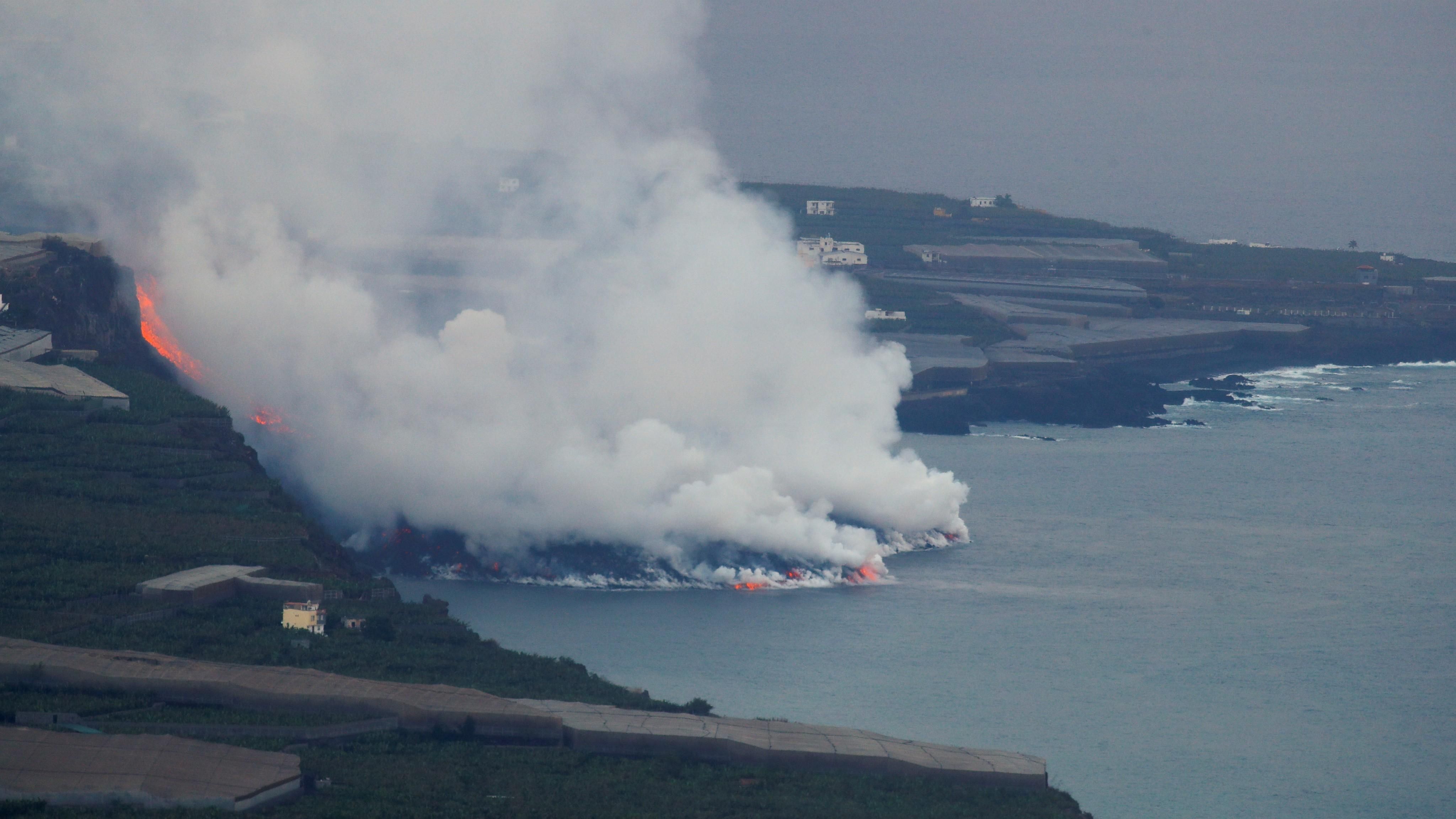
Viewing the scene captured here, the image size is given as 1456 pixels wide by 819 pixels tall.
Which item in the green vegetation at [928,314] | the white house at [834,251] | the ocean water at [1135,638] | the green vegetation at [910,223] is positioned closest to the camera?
the ocean water at [1135,638]

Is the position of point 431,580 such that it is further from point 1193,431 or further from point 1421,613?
point 1193,431

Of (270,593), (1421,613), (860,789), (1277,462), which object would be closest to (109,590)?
(270,593)

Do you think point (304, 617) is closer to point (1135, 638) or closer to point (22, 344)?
point (1135, 638)

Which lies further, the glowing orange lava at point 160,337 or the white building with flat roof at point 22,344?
the glowing orange lava at point 160,337

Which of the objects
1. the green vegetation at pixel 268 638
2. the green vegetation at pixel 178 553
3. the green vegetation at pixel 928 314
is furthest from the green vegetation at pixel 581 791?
the green vegetation at pixel 928 314

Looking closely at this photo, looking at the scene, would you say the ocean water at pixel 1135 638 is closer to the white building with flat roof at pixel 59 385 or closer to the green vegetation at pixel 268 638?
the green vegetation at pixel 268 638

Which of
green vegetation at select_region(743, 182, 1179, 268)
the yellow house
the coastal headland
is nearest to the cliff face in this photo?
the coastal headland

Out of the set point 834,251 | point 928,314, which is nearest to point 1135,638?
point 928,314
